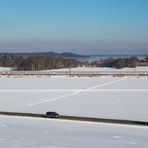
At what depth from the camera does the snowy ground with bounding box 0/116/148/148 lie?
38.9 ft

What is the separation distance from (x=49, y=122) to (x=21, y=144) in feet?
14.2

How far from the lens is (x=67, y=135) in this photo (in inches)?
519

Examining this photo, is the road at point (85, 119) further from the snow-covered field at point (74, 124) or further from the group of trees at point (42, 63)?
the group of trees at point (42, 63)

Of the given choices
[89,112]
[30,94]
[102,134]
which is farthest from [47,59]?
[102,134]

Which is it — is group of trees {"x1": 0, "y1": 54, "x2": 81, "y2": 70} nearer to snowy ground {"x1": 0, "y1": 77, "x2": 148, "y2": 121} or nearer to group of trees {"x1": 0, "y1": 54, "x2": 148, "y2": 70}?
group of trees {"x1": 0, "y1": 54, "x2": 148, "y2": 70}

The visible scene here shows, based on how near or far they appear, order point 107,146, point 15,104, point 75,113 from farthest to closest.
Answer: point 15,104
point 75,113
point 107,146

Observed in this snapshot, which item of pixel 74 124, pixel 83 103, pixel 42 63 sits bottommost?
pixel 74 124

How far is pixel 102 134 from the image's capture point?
1330 cm

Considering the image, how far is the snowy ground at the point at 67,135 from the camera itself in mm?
11858

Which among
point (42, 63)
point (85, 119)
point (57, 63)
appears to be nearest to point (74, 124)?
point (85, 119)

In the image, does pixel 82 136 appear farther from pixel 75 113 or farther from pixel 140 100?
pixel 140 100

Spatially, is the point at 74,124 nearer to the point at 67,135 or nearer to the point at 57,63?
the point at 67,135

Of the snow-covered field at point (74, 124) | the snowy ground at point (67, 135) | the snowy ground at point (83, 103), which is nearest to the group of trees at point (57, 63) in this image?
the snowy ground at point (83, 103)

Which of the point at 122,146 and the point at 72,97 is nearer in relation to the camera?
the point at 122,146
